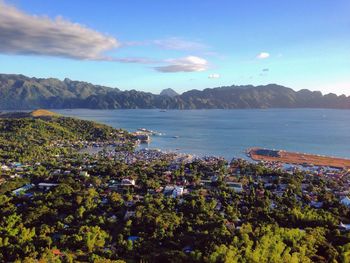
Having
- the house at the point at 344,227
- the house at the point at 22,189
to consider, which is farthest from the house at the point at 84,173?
the house at the point at 344,227

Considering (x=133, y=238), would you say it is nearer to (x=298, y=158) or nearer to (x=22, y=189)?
(x=22, y=189)

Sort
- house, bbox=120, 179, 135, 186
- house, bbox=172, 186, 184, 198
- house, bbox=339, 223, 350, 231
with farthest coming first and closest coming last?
1. house, bbox=120, 179, 135, 186
2. house, bbox=172, 186, 184, 198
3. house, bbox=339, 223, 350, 231

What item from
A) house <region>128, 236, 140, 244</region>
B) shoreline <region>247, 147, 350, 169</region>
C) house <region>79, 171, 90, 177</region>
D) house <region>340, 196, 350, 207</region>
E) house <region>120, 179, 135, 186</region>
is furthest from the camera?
shoreline <region>247, 147, 350, 169</region>

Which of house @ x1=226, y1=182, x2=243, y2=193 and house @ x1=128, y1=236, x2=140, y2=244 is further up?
house @ x1=226, y1=182, x2=243, y2=193

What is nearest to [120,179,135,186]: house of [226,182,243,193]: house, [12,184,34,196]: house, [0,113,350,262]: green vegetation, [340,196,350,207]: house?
[0,113,350,262]: green vegetation

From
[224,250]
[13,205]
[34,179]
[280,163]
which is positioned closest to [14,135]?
[34,179]

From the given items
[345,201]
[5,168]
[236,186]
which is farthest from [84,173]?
[345,201]

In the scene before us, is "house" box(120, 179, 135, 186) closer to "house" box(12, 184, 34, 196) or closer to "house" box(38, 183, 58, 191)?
"house" box(38, 183, 58, 191)

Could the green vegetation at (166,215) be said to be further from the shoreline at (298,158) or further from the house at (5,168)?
the shoreline at (298,158)
